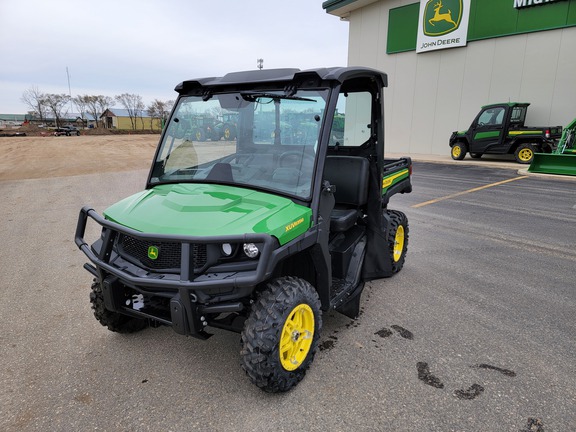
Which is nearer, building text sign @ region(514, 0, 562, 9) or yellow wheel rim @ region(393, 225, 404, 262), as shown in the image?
yellow wheel rim @ region(393, 225, 404, 262)

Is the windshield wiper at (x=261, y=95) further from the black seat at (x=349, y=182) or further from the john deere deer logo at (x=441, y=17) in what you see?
the john deere deer logo at (x=441, y=17)

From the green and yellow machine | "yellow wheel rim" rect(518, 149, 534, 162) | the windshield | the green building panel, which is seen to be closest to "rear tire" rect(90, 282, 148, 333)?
the windshield

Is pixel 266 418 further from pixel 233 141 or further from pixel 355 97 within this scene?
pixel 355 97

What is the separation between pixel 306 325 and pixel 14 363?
209 cm

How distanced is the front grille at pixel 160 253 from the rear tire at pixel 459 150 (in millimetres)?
16592

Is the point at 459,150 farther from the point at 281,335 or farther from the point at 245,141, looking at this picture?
the point at 281,335

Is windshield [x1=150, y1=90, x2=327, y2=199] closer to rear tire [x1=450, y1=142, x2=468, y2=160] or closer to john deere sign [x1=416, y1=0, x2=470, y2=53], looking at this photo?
rear tire [x1=450, y1=142, x2=468, y2=160]

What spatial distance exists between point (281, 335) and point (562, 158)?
524 inches

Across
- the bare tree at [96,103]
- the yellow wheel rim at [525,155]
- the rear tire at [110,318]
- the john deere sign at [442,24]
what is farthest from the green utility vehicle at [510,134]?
the bare tree at [96,103]

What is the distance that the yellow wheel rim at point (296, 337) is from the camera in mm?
2484

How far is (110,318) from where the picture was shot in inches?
120

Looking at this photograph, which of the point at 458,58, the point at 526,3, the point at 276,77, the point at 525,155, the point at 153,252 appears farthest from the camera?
the point at 458,58

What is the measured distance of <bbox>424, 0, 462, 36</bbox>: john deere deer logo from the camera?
1812 centimetres

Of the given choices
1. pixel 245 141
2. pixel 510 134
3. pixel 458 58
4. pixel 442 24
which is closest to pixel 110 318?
pixel 245 141
